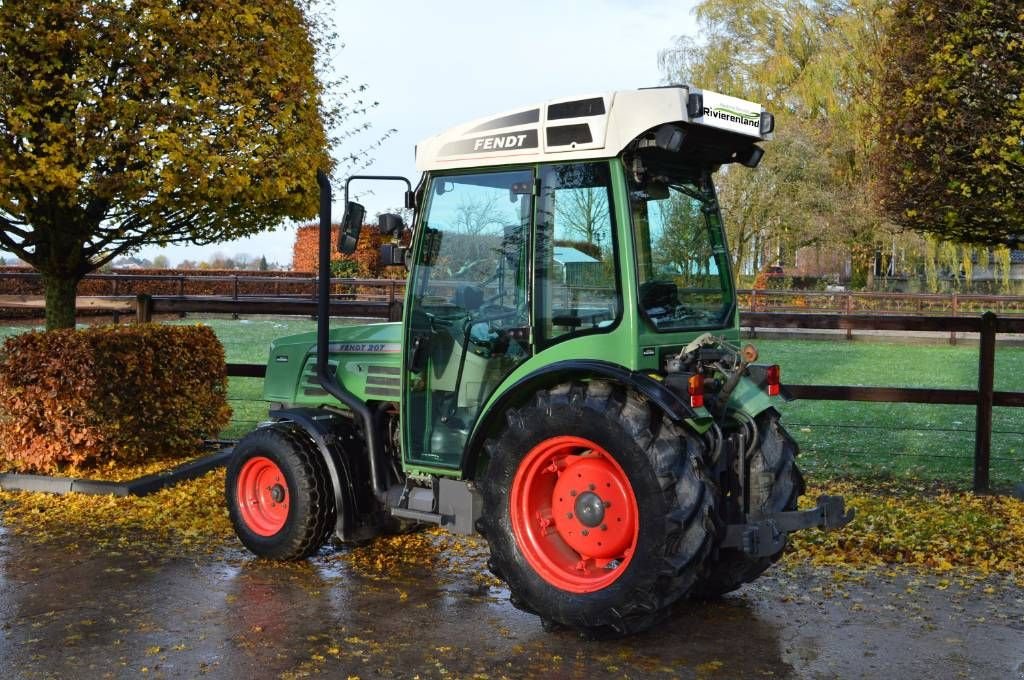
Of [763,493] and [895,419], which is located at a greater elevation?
[763,493]

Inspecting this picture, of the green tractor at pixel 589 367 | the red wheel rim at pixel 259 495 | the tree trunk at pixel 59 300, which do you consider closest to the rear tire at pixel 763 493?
the green tractor at pixel 589 367

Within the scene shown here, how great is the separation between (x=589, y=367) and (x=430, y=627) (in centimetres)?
142

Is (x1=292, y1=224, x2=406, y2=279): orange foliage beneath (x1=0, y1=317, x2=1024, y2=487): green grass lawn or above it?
above

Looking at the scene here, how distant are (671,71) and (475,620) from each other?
94.9ft

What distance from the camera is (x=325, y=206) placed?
5.61 meters

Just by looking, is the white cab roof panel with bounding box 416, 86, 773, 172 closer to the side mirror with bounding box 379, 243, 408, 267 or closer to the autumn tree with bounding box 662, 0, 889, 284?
the side mirror with bounding box 379, 243, 408, 267

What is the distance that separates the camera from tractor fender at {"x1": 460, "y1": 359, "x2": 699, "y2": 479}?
4.40 m

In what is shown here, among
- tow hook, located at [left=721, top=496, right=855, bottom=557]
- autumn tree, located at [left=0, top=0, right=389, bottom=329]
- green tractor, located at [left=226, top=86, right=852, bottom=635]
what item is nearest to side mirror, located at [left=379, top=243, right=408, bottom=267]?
green tractor, located at [left=226, top=86, right=852, bottom=635]

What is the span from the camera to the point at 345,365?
19.9 feet

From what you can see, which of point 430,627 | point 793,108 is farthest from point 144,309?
point 793,108

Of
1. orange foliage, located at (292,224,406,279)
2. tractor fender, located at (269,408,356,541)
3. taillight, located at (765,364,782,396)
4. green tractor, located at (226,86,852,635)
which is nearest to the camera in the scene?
green tractor, located at (226,86,852,635)

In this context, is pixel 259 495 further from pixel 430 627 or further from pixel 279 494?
pixel 430 627

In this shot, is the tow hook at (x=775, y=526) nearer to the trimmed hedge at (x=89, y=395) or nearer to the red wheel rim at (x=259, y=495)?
A: the red wheel rim at (x=259, y=495)

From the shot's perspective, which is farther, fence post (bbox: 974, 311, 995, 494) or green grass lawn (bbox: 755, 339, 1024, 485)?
green grass lawn (bbox: 755, 339, 1024, 485)
